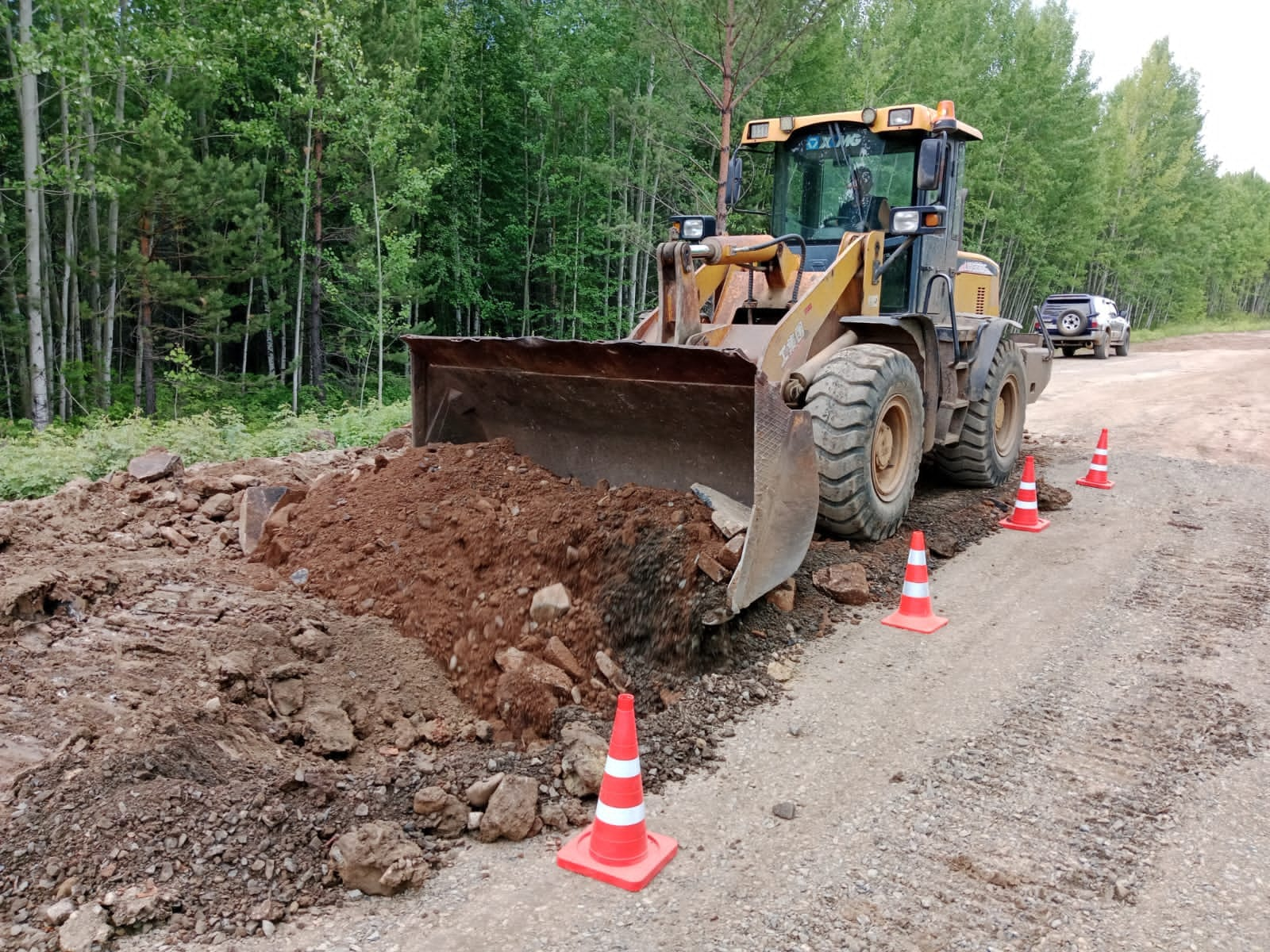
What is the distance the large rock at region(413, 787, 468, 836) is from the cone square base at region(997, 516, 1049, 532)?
17.6 ft

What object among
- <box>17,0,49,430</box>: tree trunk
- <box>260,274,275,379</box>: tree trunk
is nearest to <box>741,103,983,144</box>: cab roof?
<box>17,0,49,430</box>: tree trunk

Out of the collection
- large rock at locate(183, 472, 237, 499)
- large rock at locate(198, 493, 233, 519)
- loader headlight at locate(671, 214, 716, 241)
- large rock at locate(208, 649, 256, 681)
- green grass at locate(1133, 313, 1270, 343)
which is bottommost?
large rock at locate(208, 649, 256, 681)

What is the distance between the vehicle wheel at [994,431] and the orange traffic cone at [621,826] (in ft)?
17.9

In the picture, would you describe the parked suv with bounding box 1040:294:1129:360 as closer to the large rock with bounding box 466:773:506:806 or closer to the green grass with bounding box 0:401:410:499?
the green grass with bounding box 0:401:410:499

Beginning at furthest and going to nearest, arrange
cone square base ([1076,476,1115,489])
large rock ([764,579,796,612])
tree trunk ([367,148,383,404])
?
1. tree trunk ([367,148,383,404])
2. cone square base ([1076,476,1115,489])
3. large rock ([764,579,796,612])

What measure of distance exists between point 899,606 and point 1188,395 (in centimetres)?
1315

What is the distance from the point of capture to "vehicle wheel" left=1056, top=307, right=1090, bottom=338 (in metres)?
24.3

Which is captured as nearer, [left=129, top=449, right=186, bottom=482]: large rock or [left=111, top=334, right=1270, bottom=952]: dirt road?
[left=111, top=334, right=1270, bottom=952]: dirt road

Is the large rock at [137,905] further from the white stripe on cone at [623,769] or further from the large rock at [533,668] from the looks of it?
the large rock at [533,668]

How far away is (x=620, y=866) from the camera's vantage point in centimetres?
282

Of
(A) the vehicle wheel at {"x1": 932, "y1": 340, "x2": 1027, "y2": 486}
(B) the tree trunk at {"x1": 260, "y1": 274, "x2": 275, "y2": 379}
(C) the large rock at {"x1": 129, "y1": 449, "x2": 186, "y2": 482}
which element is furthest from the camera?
(B) the tree trunk at {"x1": 260, "y1": 274, "x2": 275, "y2": 379}

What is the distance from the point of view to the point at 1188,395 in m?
15.1

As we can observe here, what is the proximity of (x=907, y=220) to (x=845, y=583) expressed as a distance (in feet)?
9.35

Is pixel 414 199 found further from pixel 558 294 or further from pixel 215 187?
pixel 558 294
